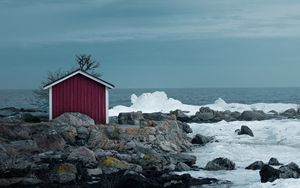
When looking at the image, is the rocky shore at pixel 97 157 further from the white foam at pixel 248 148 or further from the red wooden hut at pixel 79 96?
the red wooden hut at pixel 79 96

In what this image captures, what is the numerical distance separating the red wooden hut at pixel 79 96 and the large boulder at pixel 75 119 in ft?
2.78

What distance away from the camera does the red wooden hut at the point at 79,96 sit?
27.5 meters

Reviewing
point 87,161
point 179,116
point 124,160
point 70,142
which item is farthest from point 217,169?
point 179,116

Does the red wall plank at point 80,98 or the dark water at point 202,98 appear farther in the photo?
the dark water at point 202,98

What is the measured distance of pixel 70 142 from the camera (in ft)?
79.0

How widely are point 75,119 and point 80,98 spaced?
167 cm

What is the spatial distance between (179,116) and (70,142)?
24.9 m

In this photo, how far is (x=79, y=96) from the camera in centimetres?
2767

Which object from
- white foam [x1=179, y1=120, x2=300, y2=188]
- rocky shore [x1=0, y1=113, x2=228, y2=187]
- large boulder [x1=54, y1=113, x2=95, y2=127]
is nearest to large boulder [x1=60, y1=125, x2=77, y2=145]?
rocky shore [x1=0, y1=113, x2=228, y2=187]

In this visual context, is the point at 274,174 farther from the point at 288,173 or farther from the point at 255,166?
the point at 255,166

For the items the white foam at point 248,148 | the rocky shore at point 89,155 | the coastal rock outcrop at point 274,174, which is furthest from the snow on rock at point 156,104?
the coastal rock outcrop at point 274,174

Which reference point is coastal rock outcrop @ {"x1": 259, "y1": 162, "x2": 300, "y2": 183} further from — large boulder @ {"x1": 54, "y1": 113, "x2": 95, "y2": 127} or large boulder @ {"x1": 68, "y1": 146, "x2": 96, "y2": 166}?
large boulder @ {"x1": 54, "y1": 113, "x2": 95, "y2": 127}

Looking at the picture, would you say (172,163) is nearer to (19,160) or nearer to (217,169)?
(217,169)

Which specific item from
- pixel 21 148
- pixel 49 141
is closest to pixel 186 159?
pixel 49 141
